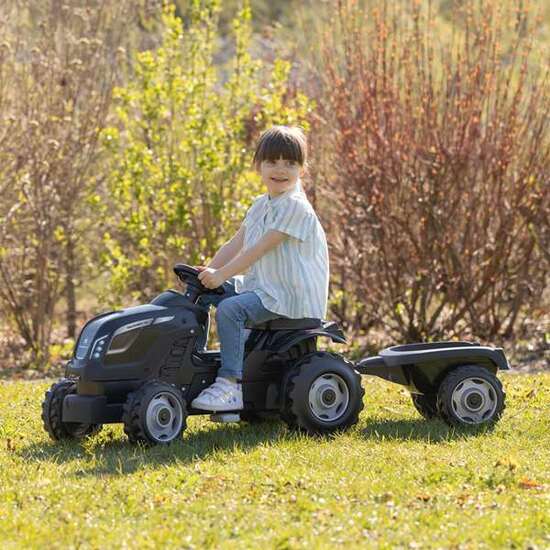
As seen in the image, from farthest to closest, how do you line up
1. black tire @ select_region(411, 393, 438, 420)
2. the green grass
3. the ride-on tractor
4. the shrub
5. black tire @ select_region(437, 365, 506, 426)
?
the shrub < black tire @ select_region(411, 393, 438, 420) < black tire @ select_region(437, 365, 506, 426) < the ride-on tractor < the green grass

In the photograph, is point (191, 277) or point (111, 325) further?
point (191, 277)

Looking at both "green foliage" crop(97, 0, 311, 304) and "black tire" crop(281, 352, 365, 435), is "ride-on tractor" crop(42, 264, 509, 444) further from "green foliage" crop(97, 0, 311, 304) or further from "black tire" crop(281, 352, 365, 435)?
"green foliage" crop(97, 0, 311, 304)

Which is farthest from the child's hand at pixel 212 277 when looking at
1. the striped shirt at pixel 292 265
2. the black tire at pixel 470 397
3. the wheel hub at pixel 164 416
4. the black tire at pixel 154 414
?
the black tire at pixel 470 397

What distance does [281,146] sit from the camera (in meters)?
6.14

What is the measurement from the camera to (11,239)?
1085 cm

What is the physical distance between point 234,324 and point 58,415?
1.04m

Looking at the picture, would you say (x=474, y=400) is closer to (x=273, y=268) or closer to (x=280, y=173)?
(x=273, y=268)

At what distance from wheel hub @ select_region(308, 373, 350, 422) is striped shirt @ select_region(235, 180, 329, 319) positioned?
370mm

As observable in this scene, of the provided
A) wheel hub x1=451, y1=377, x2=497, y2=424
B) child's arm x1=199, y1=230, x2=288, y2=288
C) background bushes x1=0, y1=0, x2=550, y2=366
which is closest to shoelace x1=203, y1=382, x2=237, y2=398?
child's arm x1=199, y1=230, x2=288, y2=288

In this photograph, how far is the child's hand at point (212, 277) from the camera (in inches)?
237

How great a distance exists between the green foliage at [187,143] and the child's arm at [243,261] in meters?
4.61

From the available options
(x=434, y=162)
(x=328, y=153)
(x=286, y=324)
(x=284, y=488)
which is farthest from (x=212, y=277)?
(x=328, y=153)

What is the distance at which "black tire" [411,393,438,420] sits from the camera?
6426mm

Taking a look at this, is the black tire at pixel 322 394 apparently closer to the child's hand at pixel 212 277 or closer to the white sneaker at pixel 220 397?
the white sneaker at pixel 220 397
